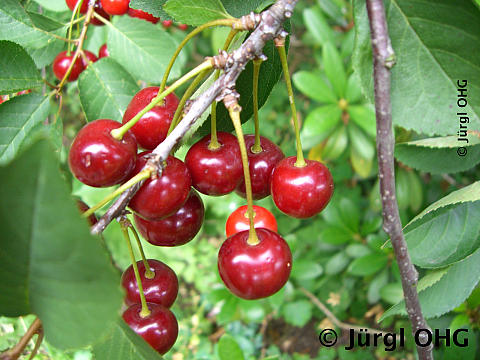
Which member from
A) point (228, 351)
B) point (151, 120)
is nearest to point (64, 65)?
point (151, 120)

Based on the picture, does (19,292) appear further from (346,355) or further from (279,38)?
(346,355)

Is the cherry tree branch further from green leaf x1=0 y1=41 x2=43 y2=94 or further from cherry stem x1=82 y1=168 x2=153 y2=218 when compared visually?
green leaf x1=0 y1=41 x2=43 y2=94

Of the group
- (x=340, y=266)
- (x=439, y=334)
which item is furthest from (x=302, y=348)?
(x=439, y=334)

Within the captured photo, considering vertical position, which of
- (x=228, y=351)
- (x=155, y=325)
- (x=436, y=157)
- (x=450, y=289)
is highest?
(x=436, y=157)

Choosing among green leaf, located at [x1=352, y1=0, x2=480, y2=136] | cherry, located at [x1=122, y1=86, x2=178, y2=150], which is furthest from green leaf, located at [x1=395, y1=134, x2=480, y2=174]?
cherry, located at [x1=122, y1=86, x2=178, y2=150]

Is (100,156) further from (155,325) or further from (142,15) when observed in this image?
(142,15)

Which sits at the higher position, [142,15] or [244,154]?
[142,15]
